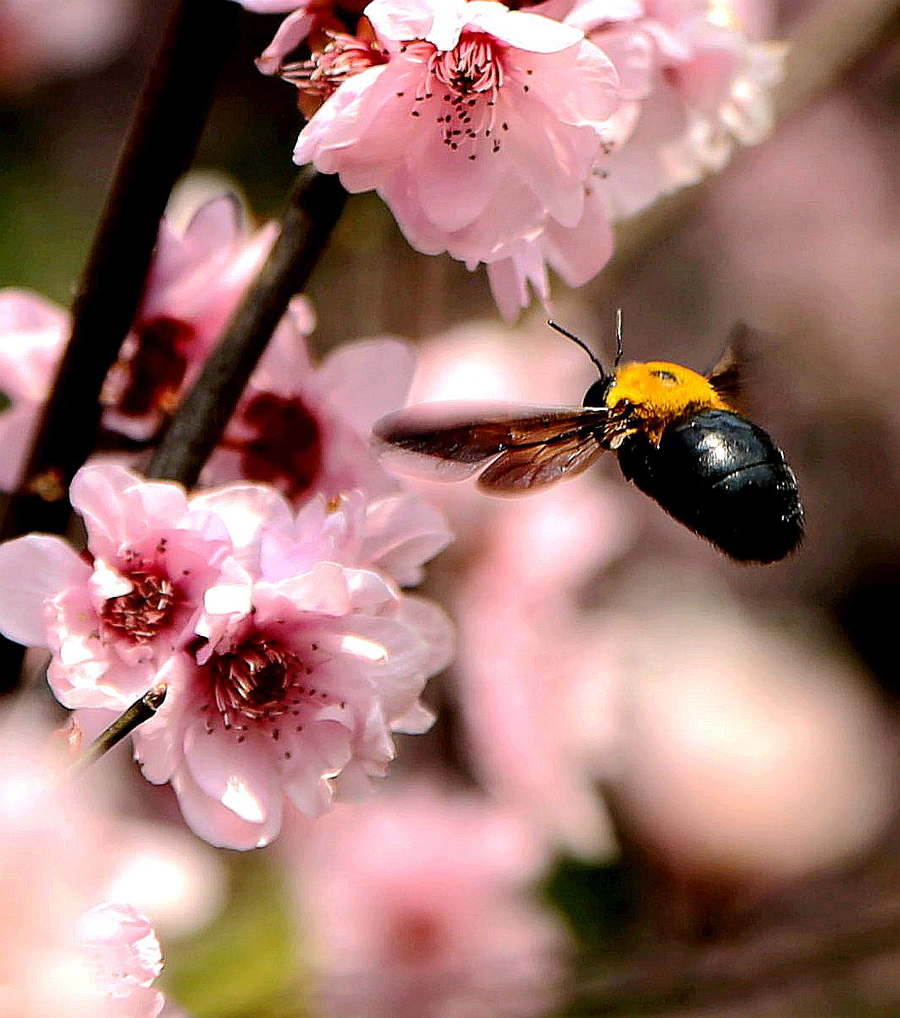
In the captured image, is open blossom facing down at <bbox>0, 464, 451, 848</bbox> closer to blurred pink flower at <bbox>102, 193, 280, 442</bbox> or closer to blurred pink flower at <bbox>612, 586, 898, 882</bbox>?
blurred pink flower at <bbox>102, 193, 280, 442</bbox>

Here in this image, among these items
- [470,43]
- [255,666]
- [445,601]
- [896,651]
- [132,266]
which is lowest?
[896,651]

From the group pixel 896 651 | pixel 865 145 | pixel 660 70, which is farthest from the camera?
pixel 865 145

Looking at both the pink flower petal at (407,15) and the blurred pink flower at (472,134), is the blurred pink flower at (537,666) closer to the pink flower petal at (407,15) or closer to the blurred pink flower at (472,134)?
the blurred pink flower at (472,134)

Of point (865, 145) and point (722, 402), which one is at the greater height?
point (722, 402)

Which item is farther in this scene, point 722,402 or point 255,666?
point 722,402

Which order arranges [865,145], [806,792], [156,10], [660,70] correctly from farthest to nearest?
1. [865,145]
2. [156,10]
3. [806,792]
4. [660,70]

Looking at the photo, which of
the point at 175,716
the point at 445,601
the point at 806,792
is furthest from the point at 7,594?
the point at 806,792

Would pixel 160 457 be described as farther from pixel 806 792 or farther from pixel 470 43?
pixel 806 792
